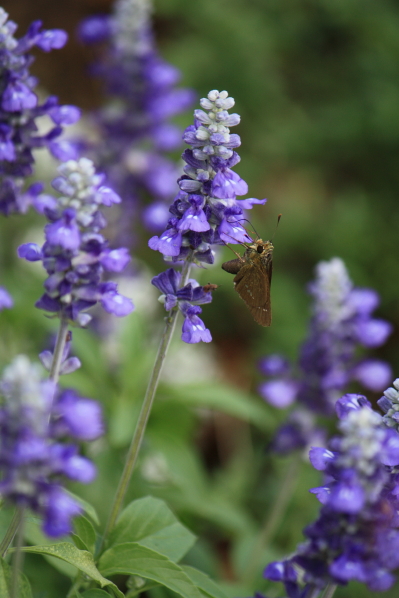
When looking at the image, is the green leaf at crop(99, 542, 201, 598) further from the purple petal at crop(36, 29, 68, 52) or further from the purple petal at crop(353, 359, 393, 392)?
the purple petal at crop(36, 29, 68, 52)

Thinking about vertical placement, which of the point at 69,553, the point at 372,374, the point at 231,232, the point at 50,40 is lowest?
the point at 69,553

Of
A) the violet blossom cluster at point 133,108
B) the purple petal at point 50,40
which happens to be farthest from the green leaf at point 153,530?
the violet blossom cluster at point 133,108

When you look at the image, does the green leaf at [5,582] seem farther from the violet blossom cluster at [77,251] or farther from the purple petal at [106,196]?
the purple petal at [106,196]

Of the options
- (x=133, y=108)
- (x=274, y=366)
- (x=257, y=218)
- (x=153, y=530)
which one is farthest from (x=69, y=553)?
(x=257, y=218)

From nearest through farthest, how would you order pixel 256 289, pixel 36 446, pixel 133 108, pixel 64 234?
1. pixel 36 446
2. pixel 64 234
3. pixel 256 289
4. pixel 133 108

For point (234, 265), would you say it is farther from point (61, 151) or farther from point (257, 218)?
point (257, 218)

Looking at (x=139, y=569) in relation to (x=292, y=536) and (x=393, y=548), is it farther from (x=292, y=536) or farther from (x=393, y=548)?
(x=292, y=536)
